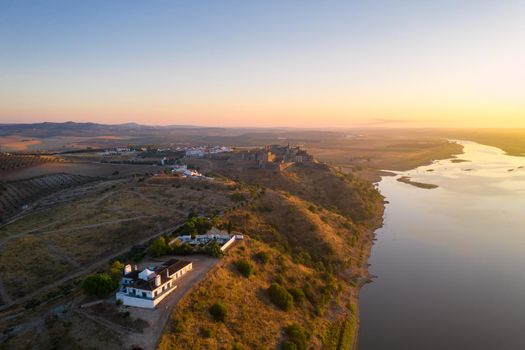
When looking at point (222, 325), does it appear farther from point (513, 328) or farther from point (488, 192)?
point (488, 192)

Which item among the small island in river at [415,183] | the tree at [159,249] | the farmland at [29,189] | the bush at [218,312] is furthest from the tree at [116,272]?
the small island in river at [415,183]

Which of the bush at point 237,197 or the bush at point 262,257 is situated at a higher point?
the bush at point 237,197

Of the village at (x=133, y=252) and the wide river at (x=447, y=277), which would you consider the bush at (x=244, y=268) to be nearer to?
the village at (x=133, y=252)

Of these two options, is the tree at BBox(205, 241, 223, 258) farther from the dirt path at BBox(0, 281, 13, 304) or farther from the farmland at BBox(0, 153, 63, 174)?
the farmland at BBox(0, 153, 63, 174)

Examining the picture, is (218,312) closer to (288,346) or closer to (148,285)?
(148,285)

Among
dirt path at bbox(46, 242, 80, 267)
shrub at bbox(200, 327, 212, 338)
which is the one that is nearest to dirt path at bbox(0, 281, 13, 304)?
dirt path at bbox(46, 242, 80, 267)
